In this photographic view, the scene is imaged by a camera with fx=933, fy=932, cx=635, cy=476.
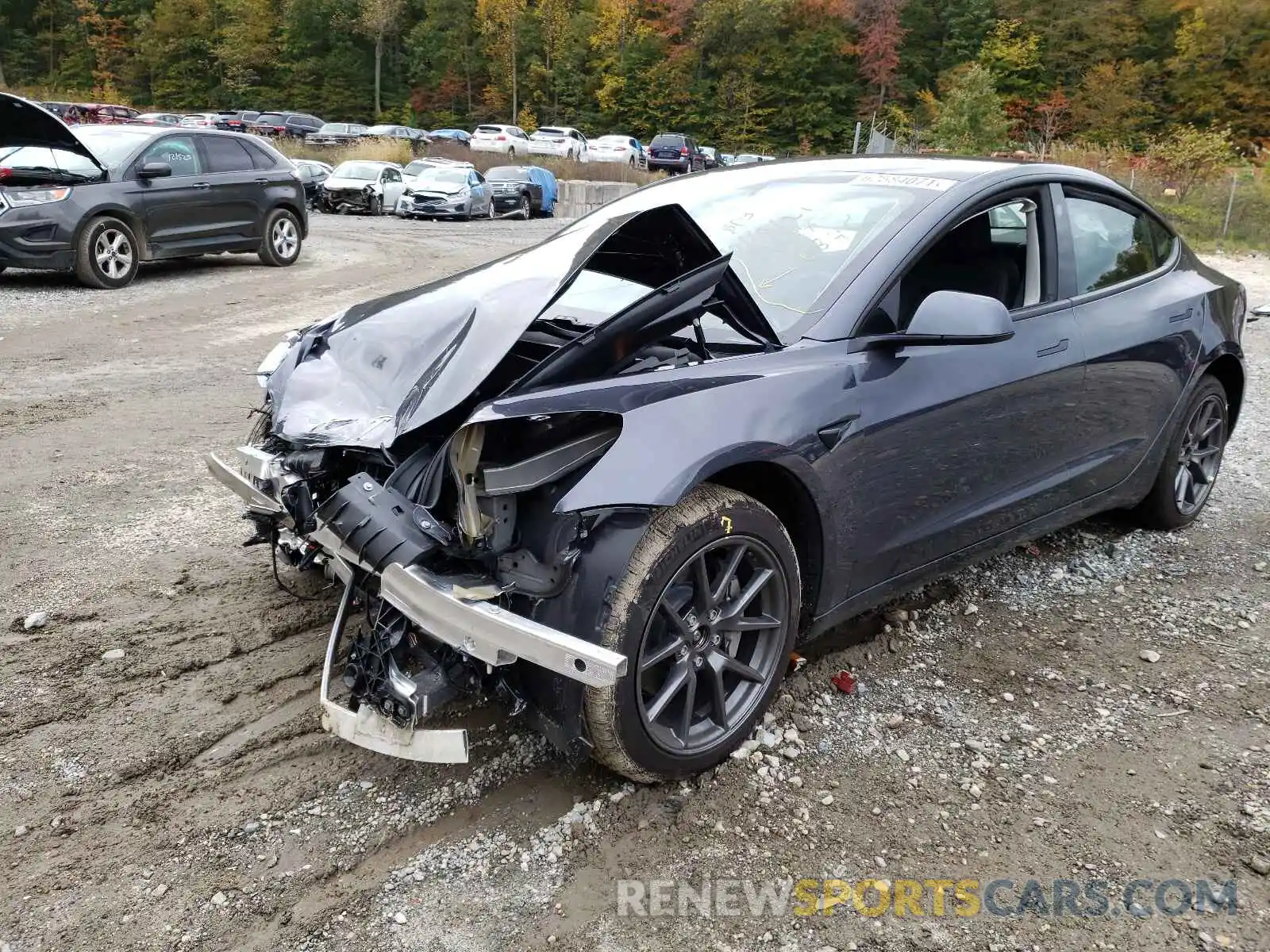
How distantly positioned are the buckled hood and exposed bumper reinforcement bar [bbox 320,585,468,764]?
6416 mm

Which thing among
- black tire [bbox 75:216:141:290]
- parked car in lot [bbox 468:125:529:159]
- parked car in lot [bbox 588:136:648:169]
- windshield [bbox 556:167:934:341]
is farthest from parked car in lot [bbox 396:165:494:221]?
windshield [bbox 556:167:934:341]

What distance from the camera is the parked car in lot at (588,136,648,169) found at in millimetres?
40769

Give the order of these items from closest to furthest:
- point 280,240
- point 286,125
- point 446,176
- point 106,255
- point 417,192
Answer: point 106,255
point 280,240
point 417,192
point 446,176
point 286,125

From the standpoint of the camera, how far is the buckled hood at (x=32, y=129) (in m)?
7.18

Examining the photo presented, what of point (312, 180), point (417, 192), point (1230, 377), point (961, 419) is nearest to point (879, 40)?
point (417, 192)

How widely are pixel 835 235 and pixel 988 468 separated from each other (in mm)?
966

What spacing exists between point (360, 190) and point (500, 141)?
20122mm

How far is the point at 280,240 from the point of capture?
1238 centimetres

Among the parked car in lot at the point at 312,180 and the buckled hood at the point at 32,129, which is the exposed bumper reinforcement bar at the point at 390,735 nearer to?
the buckled hood at the point at 32,129

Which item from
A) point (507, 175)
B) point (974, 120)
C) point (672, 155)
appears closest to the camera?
point (507, 175)

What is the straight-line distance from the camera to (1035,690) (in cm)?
316

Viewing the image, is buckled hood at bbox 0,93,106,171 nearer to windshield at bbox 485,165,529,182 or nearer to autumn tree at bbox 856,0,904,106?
windshield at bbox 485,165,529,182

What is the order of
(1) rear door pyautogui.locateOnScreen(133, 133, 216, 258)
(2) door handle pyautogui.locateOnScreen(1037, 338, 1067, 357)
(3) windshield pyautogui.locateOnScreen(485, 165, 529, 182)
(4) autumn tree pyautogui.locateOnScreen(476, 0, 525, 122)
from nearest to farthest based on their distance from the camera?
(2) door handle pyautogui.locateOnScreen(1037, 338, 1067, 357) < (1) rear door pyautogui.locateOnScreen(133, 133, 216, 258) < (3) windshield pyautogui.locateOnScreen(485, 165, 529, 182) < (4) autumn tree pyautogui.locateOnScreen(476, 0, 525, 122)

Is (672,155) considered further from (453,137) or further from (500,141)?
(453,137)
